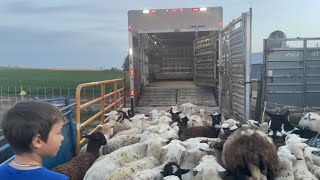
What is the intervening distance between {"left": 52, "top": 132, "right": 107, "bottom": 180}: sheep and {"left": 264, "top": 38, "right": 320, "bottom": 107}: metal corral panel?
722 centimetres

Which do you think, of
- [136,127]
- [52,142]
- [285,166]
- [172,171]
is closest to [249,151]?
[285,166]

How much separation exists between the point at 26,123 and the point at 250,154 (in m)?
3.59

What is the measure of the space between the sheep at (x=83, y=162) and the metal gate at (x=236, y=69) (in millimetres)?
3494

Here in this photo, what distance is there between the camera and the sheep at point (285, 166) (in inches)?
200

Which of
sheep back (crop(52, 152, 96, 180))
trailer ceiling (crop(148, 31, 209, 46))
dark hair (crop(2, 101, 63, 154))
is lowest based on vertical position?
sheep back (crop(52, 152, 96, 180))

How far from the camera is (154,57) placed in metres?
15.6

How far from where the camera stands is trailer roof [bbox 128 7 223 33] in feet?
38.4

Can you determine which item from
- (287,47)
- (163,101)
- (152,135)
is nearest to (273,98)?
(287,47)

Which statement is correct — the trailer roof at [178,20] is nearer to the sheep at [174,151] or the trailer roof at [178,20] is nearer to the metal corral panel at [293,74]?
the metal corral panel at [293,74]

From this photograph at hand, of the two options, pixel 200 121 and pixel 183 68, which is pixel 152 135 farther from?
pixel 183 68

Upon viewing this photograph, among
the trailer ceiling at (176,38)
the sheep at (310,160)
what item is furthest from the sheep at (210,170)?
the trailer ceiling at (176,38)

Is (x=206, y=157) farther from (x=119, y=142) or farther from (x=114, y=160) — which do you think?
(x=119, y=142)

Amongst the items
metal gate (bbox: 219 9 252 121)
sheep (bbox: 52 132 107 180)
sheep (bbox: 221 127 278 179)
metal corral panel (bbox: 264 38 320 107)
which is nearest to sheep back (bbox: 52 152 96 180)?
sheep (bbox: 52 132 107 180)

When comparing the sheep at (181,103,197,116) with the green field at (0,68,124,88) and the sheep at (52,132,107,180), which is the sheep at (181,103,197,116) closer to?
the sheep at (52,132,107,180)
